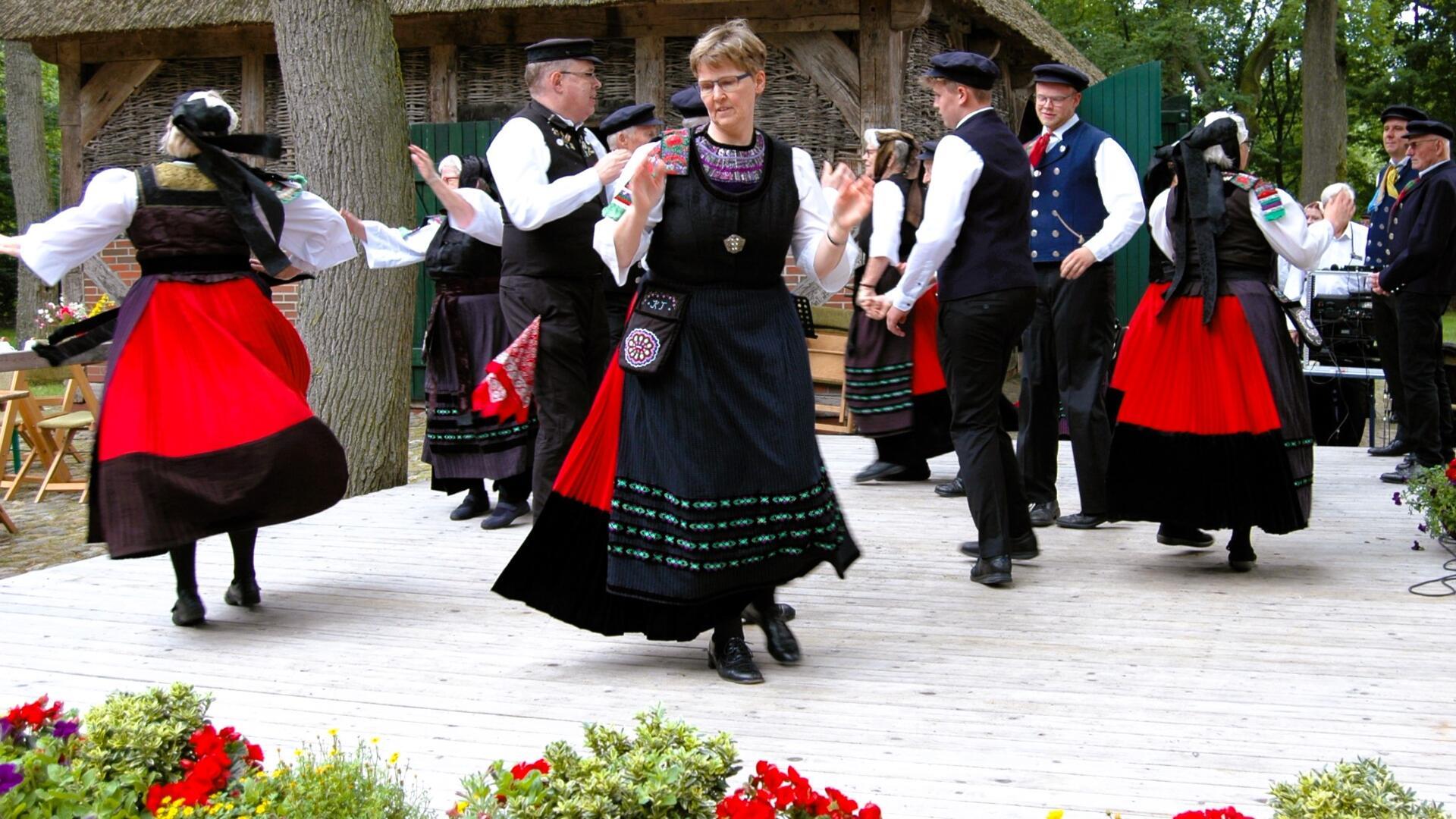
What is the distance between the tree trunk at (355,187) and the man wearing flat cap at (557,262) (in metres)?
2.14

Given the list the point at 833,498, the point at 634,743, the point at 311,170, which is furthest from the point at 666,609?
the point at 311,170

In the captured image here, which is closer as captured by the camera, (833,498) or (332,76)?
(833,498)

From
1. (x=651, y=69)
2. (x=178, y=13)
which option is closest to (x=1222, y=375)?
(x=651, y=69)

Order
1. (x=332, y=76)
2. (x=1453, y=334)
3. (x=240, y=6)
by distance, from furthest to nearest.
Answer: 1. (x=1453, y=334)
2. (x=240, y=6)
3. (x=332, y=76)

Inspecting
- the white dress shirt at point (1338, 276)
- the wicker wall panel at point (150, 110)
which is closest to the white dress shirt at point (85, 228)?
the white dress shirt at point (1338, 276)

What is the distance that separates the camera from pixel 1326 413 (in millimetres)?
10047

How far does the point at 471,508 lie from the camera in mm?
6793

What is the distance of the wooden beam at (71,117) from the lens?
1283 centimetres

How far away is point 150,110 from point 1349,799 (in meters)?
12.3

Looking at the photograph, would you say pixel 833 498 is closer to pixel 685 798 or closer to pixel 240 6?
pixel 685 798

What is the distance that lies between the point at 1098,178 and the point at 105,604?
396 centimetres

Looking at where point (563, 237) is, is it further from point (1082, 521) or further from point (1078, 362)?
point (1082, 521)

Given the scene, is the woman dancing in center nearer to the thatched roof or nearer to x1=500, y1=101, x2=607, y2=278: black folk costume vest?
x1=500, y1=101, x2=607, y2=278: black folk costume vest

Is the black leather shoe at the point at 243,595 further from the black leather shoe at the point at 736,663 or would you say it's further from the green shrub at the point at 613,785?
the green shrub at the point at 613,785
